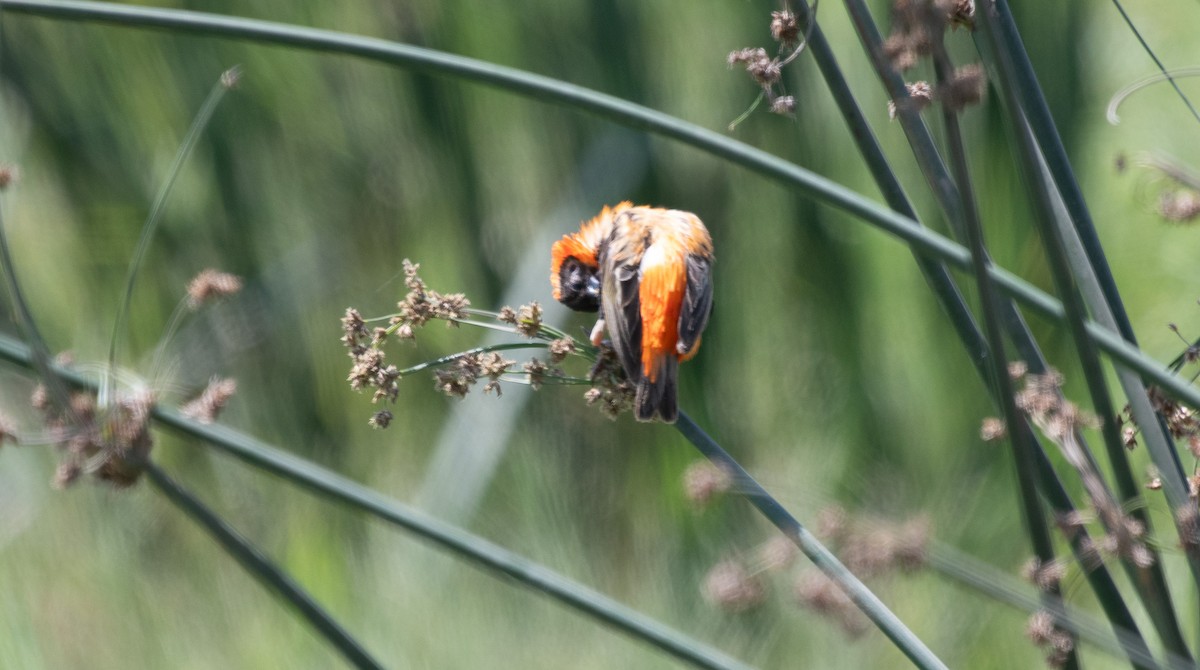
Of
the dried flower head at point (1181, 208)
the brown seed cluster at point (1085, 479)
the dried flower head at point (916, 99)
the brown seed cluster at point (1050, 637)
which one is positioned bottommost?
the brown seed cluster at point (1050, 637)

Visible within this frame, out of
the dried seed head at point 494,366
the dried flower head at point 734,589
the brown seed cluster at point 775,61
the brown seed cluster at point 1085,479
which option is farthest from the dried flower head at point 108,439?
the brown seed cluster at point 1085,479

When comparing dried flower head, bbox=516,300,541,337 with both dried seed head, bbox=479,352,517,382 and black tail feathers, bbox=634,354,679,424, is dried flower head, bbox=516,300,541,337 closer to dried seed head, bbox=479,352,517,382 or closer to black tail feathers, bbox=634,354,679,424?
dried seed head, bbox=479,352,517,382

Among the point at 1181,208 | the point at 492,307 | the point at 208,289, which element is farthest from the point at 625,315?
the point at 492,307

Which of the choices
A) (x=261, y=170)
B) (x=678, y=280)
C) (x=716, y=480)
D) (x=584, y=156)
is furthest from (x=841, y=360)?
(x=716, y=480)

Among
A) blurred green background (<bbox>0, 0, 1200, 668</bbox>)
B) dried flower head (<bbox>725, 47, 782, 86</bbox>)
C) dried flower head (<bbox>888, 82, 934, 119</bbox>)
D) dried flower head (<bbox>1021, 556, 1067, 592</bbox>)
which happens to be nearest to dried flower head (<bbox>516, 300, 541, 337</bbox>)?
dried flower head (<bbox>725, 47, 782, 86</bbox>)

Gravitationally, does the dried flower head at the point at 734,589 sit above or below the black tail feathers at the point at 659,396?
below

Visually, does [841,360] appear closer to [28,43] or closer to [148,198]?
[148,198]

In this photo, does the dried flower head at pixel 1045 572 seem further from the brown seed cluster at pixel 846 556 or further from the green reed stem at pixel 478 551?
the green reed stem at pixel 478 551

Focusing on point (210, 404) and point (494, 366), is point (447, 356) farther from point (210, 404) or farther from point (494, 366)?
point (210, 404)
